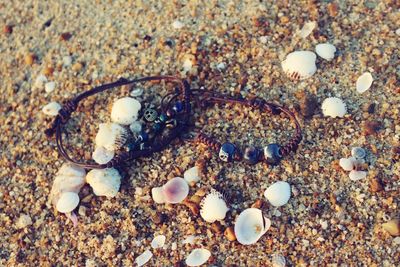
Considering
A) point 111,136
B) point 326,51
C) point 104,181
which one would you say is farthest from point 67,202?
point 326,51

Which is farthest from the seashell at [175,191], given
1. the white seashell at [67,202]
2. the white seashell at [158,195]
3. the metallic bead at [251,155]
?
the white seashell at [67,202]

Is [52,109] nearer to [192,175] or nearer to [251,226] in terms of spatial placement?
[192,175]

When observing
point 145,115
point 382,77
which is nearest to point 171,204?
point 145,115

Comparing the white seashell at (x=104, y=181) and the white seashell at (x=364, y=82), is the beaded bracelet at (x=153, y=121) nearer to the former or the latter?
the white seashell at (x=104, y=181)

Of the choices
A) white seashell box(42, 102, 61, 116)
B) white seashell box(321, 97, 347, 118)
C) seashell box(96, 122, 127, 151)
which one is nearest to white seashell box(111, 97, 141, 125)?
seashell box(96, 122, 127, 151)

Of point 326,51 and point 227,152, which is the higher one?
point 326,51
